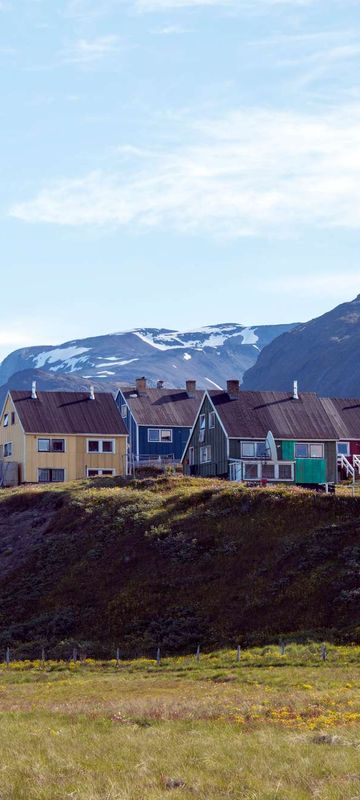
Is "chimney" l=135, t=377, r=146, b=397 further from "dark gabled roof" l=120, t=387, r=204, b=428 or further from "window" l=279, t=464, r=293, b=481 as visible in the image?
"window" l=279, t=464, r=293, b=481

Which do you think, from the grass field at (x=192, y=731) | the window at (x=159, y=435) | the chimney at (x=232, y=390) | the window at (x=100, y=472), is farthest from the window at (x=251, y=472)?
the grass field at (x=192, y=731)

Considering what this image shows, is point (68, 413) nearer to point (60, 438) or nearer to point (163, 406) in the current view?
point (60, 438)

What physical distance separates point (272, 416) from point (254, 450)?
3.97m

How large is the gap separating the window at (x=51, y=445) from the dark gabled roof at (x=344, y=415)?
81.6 feet

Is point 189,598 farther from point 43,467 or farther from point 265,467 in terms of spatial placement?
point 43,467

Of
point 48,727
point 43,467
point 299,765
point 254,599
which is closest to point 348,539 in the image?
point 254,599

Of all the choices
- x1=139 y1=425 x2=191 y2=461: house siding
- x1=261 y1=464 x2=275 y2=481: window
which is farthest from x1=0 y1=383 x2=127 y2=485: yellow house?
x1=261 y1=464 x2=275 y2=481: window

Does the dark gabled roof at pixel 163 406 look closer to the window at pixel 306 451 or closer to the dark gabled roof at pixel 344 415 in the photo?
the dark gabled roof at pixel 344 415

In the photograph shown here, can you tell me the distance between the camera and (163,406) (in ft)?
388

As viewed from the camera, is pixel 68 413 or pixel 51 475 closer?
pixel 51 475

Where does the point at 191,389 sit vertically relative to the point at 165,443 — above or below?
above

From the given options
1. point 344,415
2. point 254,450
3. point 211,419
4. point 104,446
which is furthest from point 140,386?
point 254,450

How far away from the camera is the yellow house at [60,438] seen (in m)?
104

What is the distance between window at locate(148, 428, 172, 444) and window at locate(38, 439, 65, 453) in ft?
39.6
